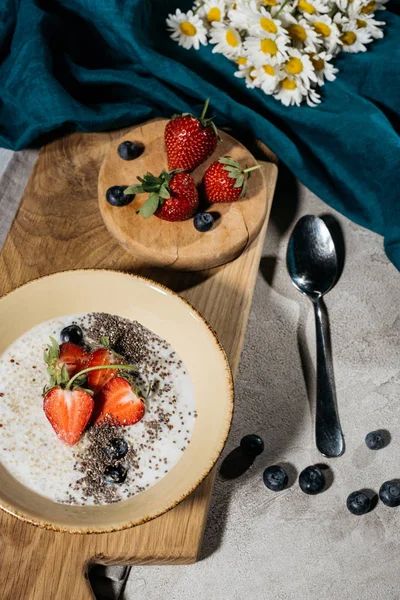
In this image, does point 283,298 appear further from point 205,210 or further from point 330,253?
point 205,210

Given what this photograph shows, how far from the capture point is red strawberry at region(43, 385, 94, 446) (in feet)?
4.29

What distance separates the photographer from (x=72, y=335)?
140 centimetres

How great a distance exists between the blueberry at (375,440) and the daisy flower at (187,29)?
3.06 feet

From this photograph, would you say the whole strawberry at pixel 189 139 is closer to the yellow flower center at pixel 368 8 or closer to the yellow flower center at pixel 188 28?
the yellow flower center at pixel 188 28

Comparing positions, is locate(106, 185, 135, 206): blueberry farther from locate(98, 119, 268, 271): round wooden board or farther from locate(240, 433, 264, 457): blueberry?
locate(240, 433, 264, 457): blueberry

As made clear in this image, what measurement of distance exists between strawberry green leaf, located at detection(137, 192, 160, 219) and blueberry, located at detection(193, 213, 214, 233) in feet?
0.30

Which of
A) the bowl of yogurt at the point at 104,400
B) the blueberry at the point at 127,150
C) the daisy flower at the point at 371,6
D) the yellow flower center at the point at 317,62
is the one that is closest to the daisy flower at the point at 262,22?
the yellow flower center at the point at 317,62

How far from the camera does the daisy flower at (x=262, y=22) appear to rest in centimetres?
160

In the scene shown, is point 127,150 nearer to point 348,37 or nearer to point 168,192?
point 168,192

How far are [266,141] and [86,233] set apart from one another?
462mm

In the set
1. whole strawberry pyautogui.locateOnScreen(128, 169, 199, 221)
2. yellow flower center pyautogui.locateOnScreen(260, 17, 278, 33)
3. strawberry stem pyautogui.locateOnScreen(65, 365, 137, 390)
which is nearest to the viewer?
strawberry stem pyautogui.locateOnScreen(65, 365, 137, 390)

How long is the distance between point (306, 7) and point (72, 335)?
0.85m

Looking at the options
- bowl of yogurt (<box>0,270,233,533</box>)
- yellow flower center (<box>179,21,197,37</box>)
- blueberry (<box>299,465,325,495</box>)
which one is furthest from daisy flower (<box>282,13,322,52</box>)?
blueberry (<box>299,465,325,495</box>)

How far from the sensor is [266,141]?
174 cm
